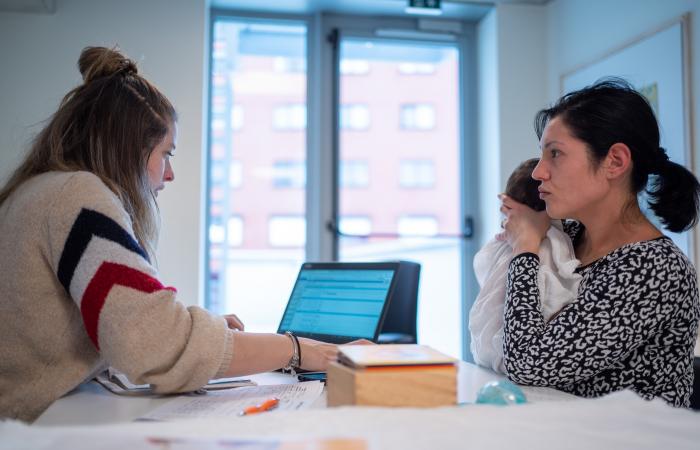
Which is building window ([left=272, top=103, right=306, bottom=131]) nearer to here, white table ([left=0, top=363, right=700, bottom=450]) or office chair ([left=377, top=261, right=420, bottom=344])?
office chair ([left=377, top=261, right=420, bottom=344])

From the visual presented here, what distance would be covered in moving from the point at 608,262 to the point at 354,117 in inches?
99.8

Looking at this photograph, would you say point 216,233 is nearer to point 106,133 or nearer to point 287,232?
point 287,232

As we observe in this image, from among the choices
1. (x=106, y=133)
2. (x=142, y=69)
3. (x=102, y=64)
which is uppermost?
(x=142, y=69)

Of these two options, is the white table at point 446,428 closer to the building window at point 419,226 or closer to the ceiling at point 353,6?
the building window at point 419,226

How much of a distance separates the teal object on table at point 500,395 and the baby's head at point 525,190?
795 mm

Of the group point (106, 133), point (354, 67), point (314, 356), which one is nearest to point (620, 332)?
point (314, 356)

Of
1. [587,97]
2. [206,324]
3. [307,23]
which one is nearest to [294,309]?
[206,324]

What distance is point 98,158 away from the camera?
120cm

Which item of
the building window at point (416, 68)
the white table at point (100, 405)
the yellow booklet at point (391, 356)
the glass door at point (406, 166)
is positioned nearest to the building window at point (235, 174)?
the glass door at point (406, 166)

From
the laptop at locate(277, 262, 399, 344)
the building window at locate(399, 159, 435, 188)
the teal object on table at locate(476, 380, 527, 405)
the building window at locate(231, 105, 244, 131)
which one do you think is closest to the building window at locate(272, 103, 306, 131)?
the building window at locate(231, 105, 244, 131)

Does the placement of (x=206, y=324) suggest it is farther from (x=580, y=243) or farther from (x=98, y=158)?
(x=580, y=243)

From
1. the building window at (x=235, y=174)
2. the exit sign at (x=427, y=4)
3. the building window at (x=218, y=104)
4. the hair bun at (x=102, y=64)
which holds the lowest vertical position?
the hair bun at (x=102, y=64)

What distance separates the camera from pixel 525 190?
163 centimetres

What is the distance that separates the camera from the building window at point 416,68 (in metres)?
3.79
